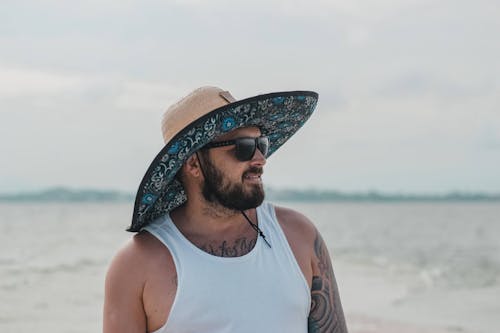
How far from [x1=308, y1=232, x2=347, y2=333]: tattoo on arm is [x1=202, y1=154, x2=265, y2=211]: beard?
0.38 meters

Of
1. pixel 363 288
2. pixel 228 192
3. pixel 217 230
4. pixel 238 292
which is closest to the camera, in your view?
pixel 238 292

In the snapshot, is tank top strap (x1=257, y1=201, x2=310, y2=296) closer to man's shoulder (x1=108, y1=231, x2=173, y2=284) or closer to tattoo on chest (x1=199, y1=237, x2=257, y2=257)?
tattoo on chest (x1=199, y1=237, x2=257, y2=257)

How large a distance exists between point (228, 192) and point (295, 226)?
367mm

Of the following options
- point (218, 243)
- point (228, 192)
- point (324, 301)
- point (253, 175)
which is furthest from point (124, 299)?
point (324, 301)

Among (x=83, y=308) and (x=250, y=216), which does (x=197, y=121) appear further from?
(x=83, y=308)

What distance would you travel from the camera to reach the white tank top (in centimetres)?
293

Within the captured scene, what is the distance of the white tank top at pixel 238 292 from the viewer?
2.93 metres

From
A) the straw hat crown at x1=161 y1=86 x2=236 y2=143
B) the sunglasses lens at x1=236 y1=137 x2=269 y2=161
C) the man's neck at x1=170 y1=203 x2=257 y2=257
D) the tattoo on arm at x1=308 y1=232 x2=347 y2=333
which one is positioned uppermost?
the straw hat crown at x1=161 y1=86 x2=236 y2=143

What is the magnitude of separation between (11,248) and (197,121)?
24.3 m

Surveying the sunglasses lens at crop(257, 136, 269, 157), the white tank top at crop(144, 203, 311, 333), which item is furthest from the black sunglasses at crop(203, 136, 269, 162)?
the white tank top at crop(144, 203, 311, 333)

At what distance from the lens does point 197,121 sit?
299 centimetres

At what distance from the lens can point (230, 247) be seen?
10.3 feet

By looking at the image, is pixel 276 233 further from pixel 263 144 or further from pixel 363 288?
pixel 363 288

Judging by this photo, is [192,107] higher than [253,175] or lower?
higher
